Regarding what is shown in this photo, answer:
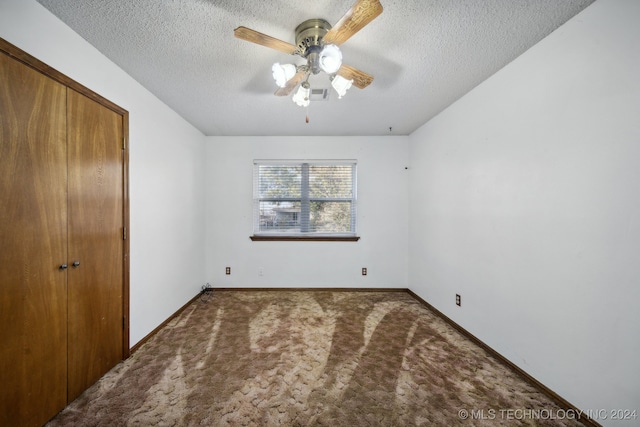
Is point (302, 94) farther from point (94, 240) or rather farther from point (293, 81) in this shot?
point (94, 240)

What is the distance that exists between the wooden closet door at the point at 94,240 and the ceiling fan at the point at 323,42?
129 cm

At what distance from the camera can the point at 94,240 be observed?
164 centimetres

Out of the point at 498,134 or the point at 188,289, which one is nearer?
the point at 498,134

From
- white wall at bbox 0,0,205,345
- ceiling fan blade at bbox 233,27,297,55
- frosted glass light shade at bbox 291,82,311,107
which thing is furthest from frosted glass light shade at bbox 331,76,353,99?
white wall at bbox 0,0,205,345

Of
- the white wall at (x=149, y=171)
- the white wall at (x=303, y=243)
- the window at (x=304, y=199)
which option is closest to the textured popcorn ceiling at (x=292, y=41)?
the white wall at (x=149, y=171)

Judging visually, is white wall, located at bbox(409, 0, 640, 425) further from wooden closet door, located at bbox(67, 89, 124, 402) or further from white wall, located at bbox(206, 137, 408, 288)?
wooden closet door, located at bbox(67, 89, 124, 402)

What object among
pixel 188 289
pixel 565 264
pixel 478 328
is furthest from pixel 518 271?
pixel 188 289

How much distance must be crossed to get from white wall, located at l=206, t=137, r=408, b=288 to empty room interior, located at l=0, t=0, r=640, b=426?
0.26 meters

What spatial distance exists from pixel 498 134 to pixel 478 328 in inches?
69.3

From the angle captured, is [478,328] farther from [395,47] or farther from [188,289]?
[188,289]

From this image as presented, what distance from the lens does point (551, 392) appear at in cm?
151

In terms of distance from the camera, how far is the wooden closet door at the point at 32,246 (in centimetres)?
115

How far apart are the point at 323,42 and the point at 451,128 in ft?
6.17

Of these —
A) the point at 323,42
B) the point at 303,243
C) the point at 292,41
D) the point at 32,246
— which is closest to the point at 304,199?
the point at 303,243
